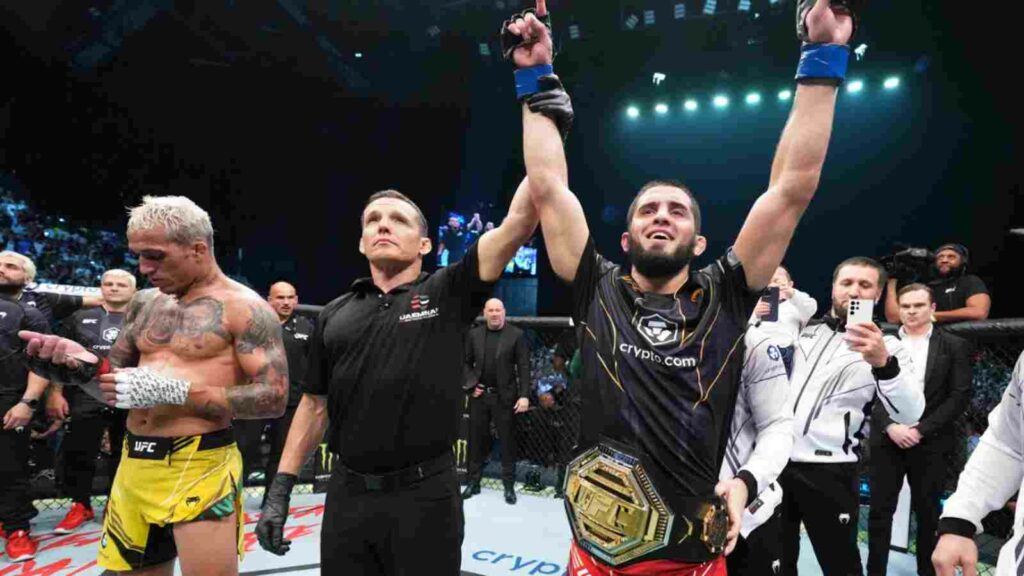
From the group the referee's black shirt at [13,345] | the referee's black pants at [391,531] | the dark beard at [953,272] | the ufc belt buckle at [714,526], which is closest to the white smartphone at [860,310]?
the ufc belt buckle at [714,526]

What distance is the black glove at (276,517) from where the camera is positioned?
2.14 m

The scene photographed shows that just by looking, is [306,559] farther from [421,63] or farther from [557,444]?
[421,63]

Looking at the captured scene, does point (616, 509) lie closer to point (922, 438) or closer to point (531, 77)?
point (531, 77)

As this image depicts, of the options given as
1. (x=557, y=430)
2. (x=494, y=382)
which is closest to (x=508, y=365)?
(x=494, y=382)

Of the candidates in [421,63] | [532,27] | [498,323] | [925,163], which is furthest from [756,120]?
[532,27]

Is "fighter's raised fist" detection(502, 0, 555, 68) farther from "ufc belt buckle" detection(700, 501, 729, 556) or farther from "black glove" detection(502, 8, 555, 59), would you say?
"ufc belt buckle" detection(700, 501, 729, 556)

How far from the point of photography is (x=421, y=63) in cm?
1381

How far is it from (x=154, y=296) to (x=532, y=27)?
1.84 metres

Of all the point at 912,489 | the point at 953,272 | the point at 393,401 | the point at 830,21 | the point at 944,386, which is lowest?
the point at 912,489

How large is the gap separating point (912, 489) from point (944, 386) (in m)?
0.61

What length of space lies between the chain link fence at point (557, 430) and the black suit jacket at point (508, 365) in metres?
0.20

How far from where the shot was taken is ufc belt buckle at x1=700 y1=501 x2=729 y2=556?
140cm

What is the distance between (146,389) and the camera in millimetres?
2102

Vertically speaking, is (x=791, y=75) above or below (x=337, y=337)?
above
